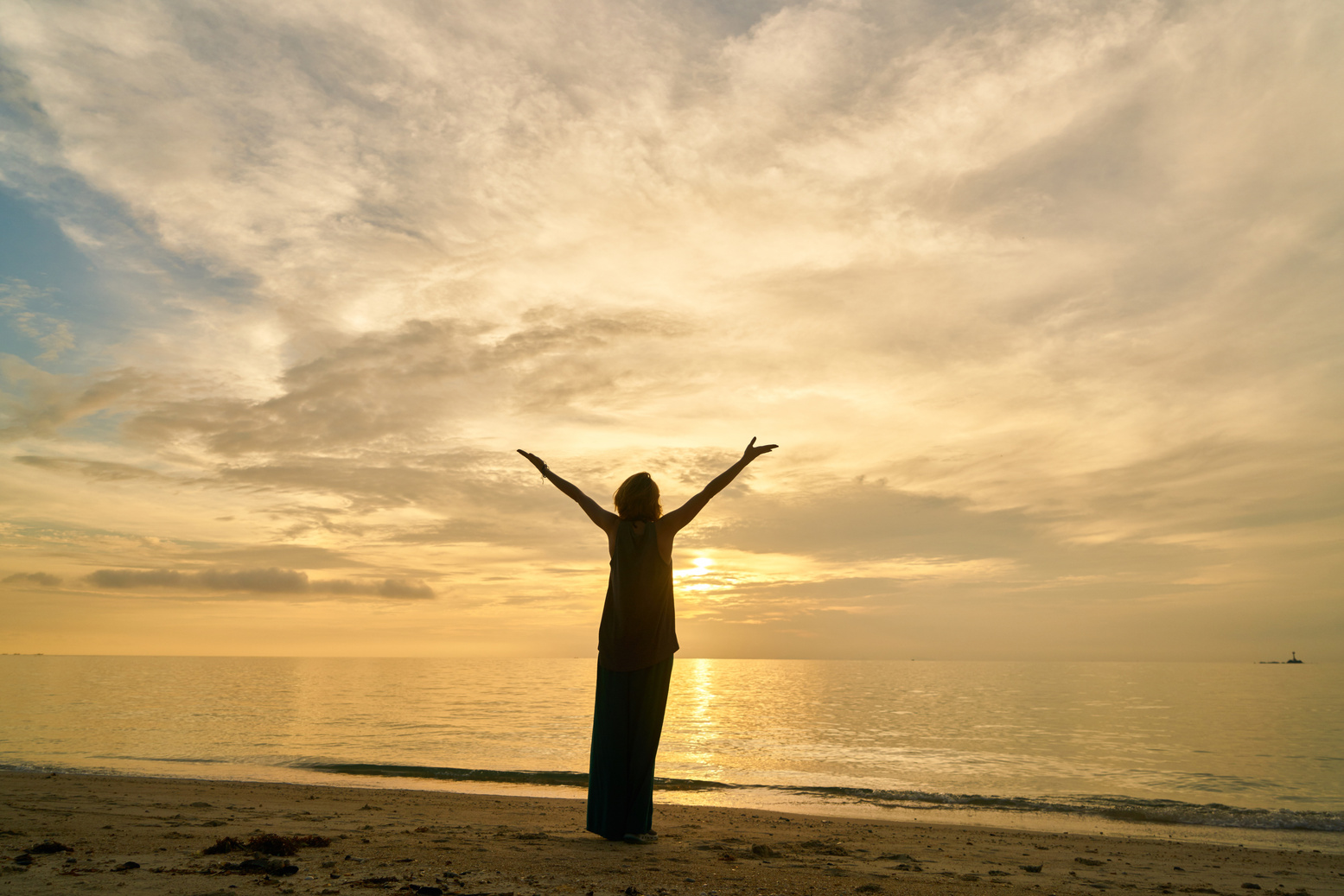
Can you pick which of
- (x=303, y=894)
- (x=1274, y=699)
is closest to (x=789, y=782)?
(x=303, y=894)

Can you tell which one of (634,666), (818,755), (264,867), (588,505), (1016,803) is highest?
(588,505)

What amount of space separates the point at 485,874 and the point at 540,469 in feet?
10.5

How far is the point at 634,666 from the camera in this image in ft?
19.5

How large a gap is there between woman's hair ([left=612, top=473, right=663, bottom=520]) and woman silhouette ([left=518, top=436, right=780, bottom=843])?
0.09 m

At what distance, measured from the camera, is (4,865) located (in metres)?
5.04

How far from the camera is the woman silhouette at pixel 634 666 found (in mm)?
5949

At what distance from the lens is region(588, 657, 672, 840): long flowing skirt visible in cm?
594

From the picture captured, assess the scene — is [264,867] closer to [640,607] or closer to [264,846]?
[264,846]

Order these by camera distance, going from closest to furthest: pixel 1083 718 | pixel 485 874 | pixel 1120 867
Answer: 1. pixel 485 874
2. pixel 1120 867
3. pixel 1083 718

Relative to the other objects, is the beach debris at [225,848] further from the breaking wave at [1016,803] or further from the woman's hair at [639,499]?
the breaking wave at [1016,803]

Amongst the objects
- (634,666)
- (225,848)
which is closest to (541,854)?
(634,666)

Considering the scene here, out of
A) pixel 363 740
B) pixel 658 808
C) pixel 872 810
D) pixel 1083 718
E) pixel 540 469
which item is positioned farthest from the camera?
pixel 1083 718

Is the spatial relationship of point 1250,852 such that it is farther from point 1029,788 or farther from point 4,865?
point 4,865

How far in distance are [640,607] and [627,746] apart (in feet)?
3.76
